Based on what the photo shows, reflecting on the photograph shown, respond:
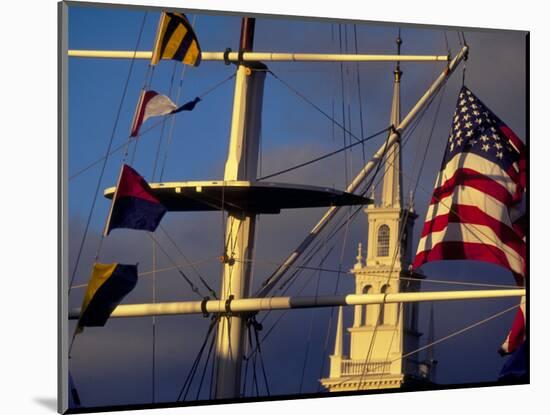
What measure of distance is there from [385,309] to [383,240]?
566mm

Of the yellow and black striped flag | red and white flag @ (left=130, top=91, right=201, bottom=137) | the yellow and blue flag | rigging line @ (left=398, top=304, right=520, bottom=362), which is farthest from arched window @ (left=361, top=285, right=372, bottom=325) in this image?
the yellow and black striped flag

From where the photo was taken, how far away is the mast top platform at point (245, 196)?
1438 centimetres

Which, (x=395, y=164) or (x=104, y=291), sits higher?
(x=395, y=164)

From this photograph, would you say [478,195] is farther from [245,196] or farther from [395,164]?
[245,196]

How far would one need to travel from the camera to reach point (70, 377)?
13820 millimetres

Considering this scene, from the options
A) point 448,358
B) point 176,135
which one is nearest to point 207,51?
point 176,135

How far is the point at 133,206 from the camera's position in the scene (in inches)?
558

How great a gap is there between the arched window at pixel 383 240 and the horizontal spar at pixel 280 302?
1.22 ft

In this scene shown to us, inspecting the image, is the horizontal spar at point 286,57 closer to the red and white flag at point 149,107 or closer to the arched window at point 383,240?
the red and white flag at point 149,107

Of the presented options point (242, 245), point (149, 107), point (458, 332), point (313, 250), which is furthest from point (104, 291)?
point (458, 332)

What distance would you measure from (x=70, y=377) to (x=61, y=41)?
2495 millimetres

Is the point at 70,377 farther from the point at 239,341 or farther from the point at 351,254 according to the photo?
Result: the point at 351,254

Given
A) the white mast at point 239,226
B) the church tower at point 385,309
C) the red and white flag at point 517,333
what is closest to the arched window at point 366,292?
the church tower at point 385,309

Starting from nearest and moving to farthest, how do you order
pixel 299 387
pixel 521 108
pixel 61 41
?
1. pixel 61 41
2. pixel 299 387
3. pixel 521 108
